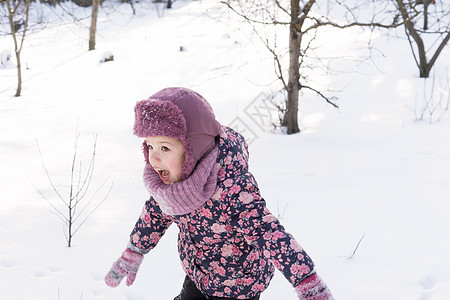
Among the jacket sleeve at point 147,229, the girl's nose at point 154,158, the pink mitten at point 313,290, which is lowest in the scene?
the jacket sleeve at point 147,229

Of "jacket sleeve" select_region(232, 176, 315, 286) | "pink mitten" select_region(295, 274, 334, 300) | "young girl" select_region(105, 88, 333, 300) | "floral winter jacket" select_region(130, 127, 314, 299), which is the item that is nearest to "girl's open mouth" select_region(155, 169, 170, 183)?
"young girl" select_region(105, 88, 333, 300)

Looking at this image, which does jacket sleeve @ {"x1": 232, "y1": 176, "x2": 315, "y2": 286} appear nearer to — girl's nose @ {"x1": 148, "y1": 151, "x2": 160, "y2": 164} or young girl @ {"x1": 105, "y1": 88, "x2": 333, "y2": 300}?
young girl @ {"x1": 105, "y1": 88, "x2": 333, "y2": 300}

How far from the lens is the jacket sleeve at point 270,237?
1.49 m

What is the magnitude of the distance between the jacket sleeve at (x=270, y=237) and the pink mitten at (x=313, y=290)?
2 cm

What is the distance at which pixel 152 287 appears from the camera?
2.80m

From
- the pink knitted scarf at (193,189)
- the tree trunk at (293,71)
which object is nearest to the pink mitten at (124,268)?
the pink knitted scarf at (193,189)

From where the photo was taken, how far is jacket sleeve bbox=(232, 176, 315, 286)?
4.88 ft

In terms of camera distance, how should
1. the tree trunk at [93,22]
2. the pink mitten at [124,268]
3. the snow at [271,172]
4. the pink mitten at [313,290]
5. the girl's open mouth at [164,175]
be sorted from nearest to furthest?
the pink mitten at [313,290] → the girl's open mouth at [164,175] → the pink mitten at [124,268] → the snow at [271,172] → the tree trunk at [93,22]

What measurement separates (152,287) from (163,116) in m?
1.58

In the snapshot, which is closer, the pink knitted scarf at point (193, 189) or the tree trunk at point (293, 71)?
the pink knitted scarf at point (193, 189)

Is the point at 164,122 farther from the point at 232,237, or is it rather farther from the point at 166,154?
the point at 232,237

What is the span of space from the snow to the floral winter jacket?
0.95 meters

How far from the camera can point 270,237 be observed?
154cm

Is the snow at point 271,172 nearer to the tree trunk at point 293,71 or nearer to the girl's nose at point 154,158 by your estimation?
the tree trunk at point 293,71
